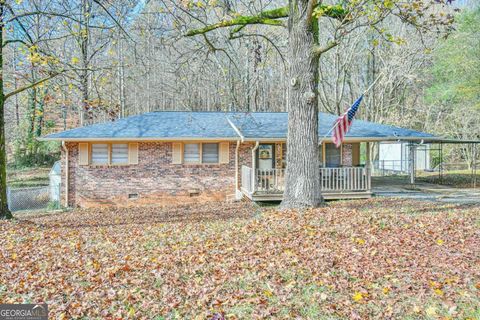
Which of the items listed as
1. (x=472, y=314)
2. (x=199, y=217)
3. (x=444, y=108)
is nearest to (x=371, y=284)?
(x=472, y=314)

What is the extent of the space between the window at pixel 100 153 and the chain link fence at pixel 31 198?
235cm

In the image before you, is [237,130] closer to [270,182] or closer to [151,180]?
[270,182]

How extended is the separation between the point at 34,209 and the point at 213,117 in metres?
9.08

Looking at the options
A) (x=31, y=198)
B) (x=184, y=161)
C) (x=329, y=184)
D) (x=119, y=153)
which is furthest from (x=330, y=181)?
(x=31, y=198)

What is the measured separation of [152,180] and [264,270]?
1202 cm

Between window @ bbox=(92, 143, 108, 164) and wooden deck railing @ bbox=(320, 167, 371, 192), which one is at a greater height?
window @ bbox=(92, 143, 108, 164)

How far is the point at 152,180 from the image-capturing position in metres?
16.8

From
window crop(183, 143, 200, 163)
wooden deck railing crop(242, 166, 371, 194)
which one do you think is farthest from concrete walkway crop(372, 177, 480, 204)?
window crop(183, 143, 200, 163)

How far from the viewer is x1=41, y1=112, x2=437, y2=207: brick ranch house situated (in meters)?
15.7

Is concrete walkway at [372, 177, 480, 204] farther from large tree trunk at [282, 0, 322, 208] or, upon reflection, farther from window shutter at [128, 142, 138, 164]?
window shutter at [128, 142, 138, 164]

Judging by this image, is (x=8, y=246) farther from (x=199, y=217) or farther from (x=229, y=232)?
(x=199, y=217)

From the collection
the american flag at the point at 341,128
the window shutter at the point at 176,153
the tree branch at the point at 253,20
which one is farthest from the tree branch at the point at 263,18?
the window shutter at the point at 176,153

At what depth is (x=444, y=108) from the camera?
97.7 ft

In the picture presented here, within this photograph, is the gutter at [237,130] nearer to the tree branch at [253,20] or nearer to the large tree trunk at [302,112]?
the large tree trunk at [302,112]
